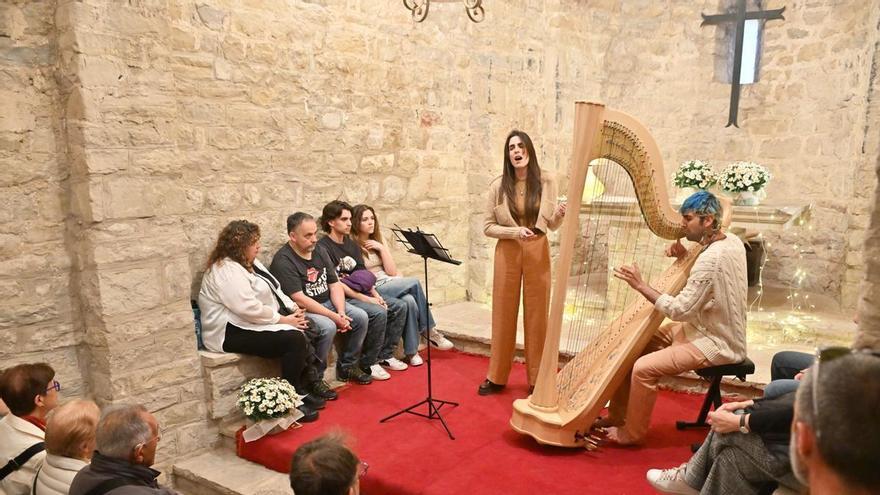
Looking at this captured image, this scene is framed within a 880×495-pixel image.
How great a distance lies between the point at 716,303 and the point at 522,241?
4.12 feet

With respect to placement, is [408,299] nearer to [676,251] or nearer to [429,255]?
[429,255]

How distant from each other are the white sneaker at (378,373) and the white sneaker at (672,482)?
231cm

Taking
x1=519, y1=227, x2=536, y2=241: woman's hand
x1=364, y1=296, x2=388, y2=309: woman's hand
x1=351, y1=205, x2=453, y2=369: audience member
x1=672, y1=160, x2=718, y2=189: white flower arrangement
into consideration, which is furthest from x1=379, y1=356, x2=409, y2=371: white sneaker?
x1=672, y1=160, x2=718, y2=189: white flower arrangement

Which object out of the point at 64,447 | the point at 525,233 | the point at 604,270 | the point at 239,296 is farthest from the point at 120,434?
the point at 604,270

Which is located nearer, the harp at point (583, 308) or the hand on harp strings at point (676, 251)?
the harp at point (583, 308)

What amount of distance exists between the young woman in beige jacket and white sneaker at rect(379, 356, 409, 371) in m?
0.90

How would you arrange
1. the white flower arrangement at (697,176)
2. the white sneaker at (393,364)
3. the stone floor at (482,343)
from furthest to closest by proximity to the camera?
the white flower arrangement at (697,176) → the white sneaker at (393,364) → the stone floor at (482,343)

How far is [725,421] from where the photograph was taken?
2.47 metres

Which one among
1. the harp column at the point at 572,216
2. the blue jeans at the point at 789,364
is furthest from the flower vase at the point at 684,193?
the harp column at the point at 572,216

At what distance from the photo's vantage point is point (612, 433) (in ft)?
11.8

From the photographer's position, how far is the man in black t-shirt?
14.4 feet

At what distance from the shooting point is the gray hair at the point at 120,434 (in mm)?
2197

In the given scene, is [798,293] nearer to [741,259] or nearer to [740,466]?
[741,259]

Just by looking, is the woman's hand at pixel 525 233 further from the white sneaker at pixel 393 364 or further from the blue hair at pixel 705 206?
the white sneaker at pixel 393 364
